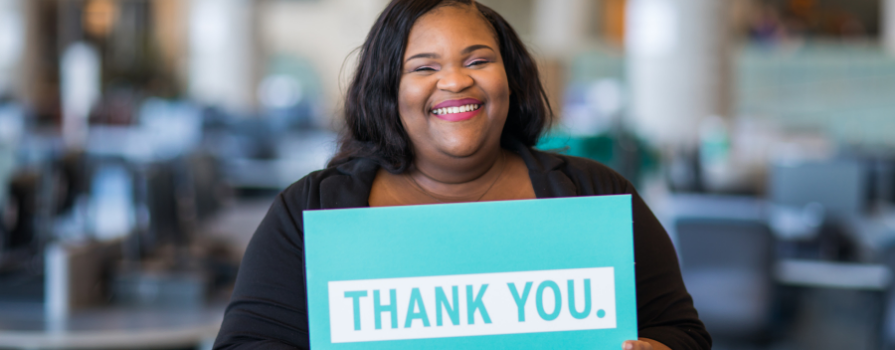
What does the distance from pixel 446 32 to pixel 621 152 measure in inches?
205

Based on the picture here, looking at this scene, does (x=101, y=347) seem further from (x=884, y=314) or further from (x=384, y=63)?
(x=884, y=314)

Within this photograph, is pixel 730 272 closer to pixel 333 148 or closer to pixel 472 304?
pixel 333 148

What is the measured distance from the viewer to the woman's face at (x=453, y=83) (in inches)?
49.5

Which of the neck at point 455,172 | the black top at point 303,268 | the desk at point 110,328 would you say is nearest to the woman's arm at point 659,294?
the black top at point 303,268

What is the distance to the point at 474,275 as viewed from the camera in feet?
3.92

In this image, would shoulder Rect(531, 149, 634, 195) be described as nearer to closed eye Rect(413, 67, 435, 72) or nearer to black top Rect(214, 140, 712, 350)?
black top Rect(214, 140, 712, 350)

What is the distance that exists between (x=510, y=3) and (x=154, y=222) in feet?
58.7

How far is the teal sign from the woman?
0.27 feet

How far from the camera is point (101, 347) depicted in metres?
2.41

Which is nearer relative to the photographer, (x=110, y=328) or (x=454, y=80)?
(x=454, y=80)

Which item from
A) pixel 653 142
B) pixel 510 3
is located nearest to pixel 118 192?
pixel 653 142

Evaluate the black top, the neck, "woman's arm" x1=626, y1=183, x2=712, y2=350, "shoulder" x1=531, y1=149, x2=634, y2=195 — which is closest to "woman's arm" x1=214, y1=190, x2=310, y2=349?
the black top

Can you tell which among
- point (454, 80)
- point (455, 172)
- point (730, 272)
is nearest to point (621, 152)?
point (730, 272)

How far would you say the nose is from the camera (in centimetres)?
124
